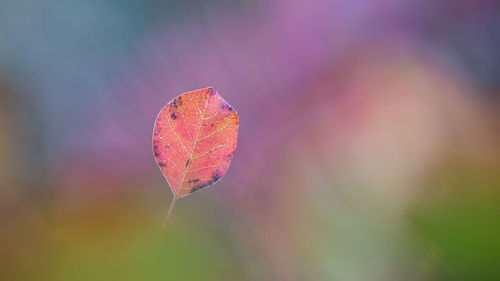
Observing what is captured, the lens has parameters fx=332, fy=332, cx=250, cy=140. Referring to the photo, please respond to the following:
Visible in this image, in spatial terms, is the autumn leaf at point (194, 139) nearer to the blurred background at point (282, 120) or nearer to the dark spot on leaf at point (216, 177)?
the dark spot on leaf at point (216, 177)

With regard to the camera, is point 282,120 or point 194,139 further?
point 282,120

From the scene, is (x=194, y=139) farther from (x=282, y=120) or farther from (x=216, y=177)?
(x=282, y=120)

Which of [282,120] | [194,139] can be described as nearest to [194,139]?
[194,139]

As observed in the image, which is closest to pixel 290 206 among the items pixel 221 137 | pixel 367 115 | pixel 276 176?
pixel 276 176

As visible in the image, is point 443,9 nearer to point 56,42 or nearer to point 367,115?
point 367,115

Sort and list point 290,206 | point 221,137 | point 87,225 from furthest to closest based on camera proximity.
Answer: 1. point 290,206
2. point 87,225
3. point 221,137

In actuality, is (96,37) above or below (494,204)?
above
